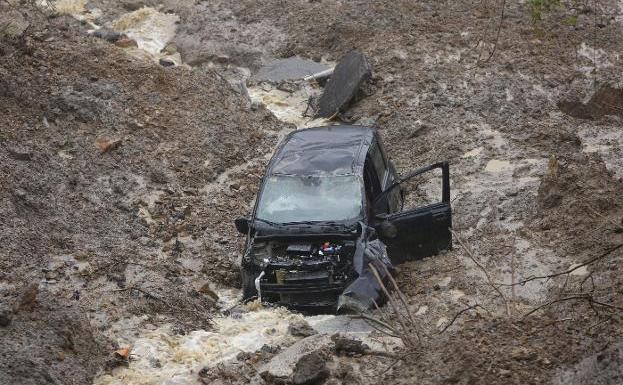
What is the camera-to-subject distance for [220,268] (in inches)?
435

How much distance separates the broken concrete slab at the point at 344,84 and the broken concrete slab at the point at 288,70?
101 cm

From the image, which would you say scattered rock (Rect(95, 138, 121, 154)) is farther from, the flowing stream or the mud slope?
the flowing stream

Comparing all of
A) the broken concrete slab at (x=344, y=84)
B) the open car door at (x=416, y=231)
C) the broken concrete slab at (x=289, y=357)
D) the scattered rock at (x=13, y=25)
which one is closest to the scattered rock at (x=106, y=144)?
the scattered rock at (x=13, y=25)

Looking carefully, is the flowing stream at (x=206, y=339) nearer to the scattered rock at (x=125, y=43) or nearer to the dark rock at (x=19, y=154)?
the dark rock at (x=19, y=154)

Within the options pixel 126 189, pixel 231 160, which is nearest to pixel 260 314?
pixel 126 189

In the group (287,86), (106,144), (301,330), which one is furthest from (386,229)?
(287,86)

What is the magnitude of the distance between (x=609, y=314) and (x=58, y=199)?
24.6 feet

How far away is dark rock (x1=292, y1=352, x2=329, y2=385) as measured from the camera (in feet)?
24.1

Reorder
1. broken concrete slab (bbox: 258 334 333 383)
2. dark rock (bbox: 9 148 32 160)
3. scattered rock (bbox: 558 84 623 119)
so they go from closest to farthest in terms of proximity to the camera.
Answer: broken concrete slab (bbox: 258 334 333 383) < dark rock (bbox: 9 148 32 160) < scattered rock (bbox: 558 84 623 119)

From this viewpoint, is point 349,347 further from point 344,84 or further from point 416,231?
point 344,84

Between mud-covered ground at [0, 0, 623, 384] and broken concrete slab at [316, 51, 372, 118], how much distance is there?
0.95ft

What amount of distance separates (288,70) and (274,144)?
272 centimetres

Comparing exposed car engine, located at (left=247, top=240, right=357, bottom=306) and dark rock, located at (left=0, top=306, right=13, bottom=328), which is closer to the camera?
dark rock, located at (left=0, top=306, right=13, bottom=328)

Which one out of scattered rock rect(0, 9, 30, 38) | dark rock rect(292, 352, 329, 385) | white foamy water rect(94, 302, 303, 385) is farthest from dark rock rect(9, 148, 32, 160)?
dark rock rect(292, 352, 329, 385)
